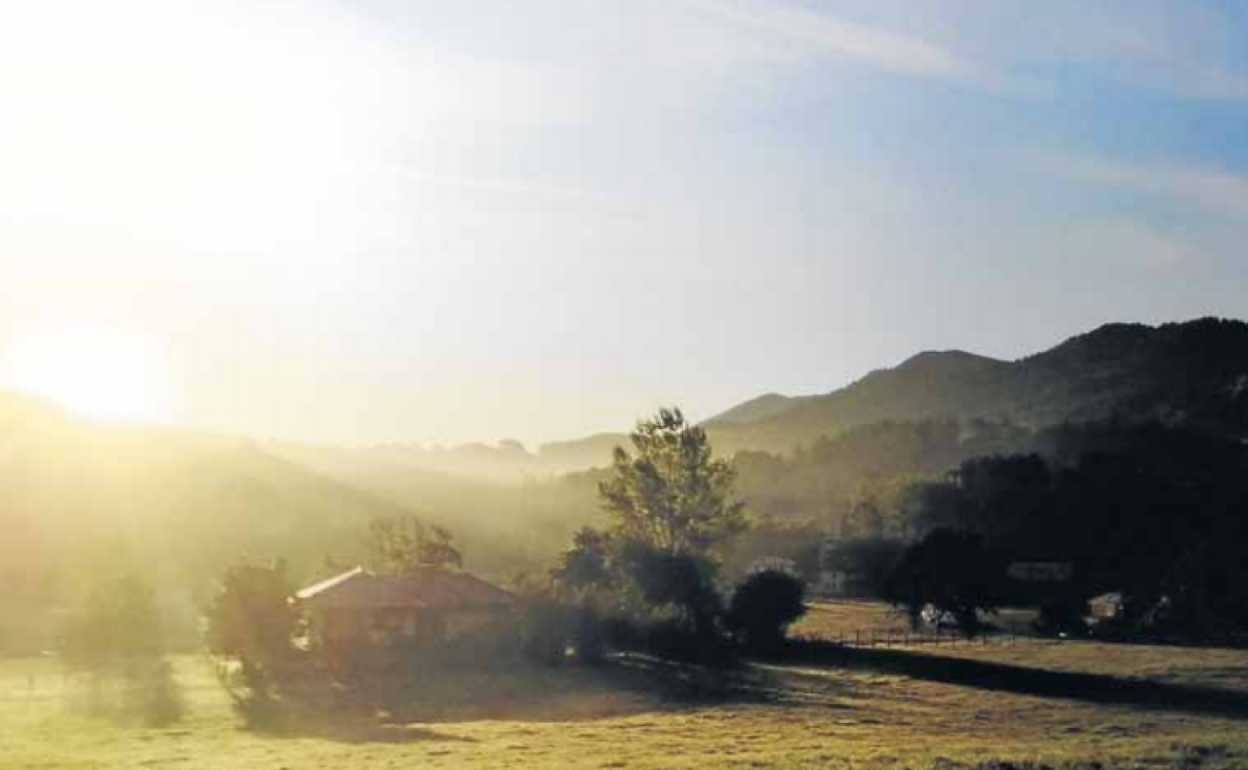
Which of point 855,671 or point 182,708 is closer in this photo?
point 182,708

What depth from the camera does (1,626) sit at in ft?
307

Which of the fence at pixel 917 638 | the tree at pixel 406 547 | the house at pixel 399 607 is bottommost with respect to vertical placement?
the fence at pixel 917 638

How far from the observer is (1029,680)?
63.8 m

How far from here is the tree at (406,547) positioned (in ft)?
307

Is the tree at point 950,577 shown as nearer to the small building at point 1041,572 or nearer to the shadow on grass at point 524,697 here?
the small building at point 1041,572

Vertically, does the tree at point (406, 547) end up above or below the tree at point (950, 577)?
above

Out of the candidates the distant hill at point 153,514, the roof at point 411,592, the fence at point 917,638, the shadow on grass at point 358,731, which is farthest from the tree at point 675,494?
the shadow on grass at point 358,731

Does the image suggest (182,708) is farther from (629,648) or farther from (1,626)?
(1,626)

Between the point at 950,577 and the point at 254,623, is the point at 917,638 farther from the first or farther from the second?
the point at 254,623

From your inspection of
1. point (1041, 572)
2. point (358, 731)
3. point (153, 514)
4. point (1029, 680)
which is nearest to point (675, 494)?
point (1029, 680)

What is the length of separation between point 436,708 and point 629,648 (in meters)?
21.8

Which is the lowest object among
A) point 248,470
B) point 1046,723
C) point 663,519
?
point 1046,723

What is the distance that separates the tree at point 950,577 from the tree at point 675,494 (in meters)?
12.2

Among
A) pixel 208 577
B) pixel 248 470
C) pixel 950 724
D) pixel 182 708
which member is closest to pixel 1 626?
pixel 208 577
